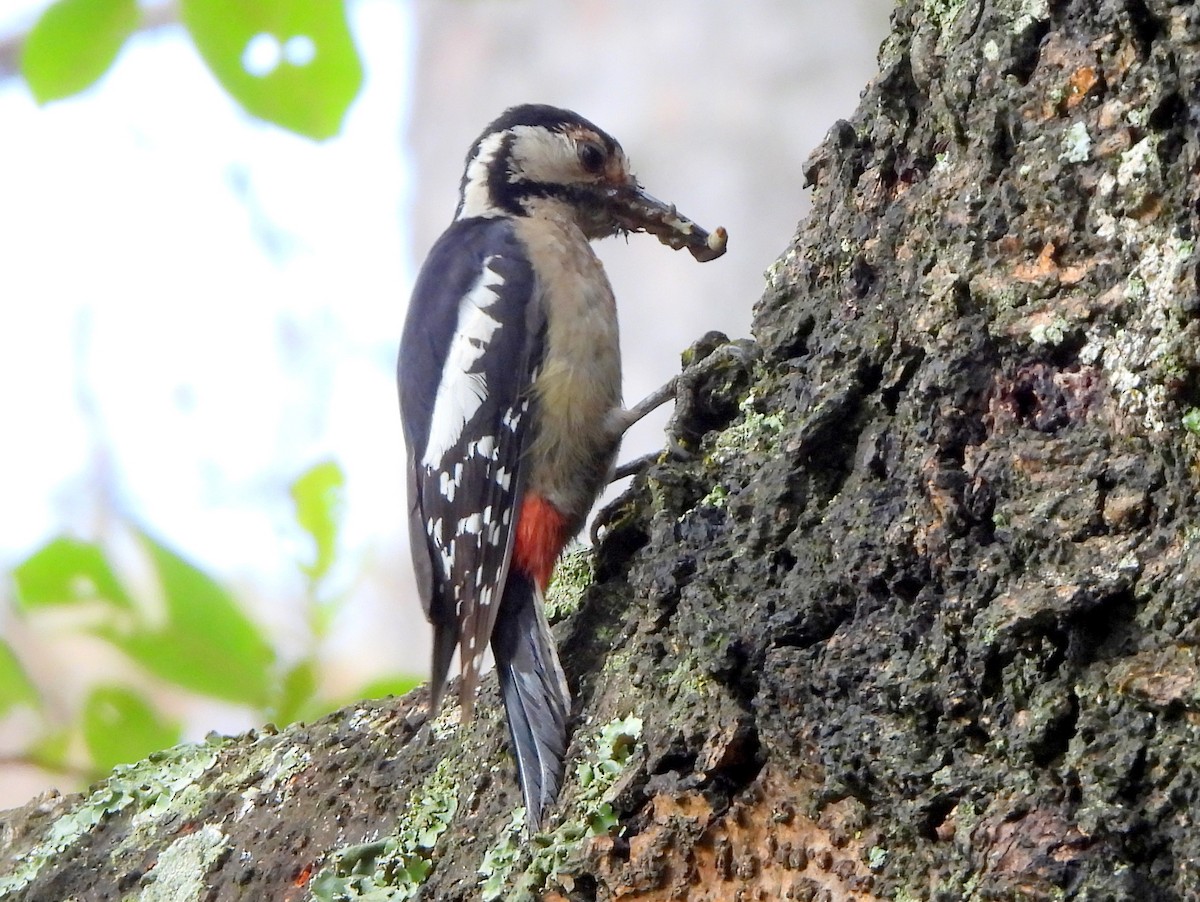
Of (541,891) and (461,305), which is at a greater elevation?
(461,305)

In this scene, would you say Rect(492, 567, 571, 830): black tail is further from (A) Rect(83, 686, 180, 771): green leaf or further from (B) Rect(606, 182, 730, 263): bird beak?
(B) Rect(606, 182, 730, 263): bird beak

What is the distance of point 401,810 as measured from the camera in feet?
5.04

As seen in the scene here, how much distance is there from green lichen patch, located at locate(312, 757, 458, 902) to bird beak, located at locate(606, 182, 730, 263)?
1.33 meters

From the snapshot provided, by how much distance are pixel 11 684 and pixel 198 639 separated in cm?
26

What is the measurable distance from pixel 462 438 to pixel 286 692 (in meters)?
0.50

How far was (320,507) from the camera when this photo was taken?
210 cm

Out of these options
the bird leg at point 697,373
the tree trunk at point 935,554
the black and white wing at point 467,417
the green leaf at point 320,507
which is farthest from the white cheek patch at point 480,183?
the tree trunk at point 935,554

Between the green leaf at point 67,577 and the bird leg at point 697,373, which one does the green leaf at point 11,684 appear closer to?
the green leaf at point 67,577

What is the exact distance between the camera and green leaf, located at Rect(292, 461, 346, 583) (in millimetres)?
2084

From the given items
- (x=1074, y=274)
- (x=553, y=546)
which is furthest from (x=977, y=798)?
(x=553, y=546)

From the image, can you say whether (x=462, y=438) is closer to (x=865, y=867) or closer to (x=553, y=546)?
(x=553, y=546)

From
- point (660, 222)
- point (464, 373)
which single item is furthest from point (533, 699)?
point (660, 222)

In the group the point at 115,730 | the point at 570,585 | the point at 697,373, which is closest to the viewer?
the point at 697,373

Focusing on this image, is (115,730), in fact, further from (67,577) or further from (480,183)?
(480,183)
